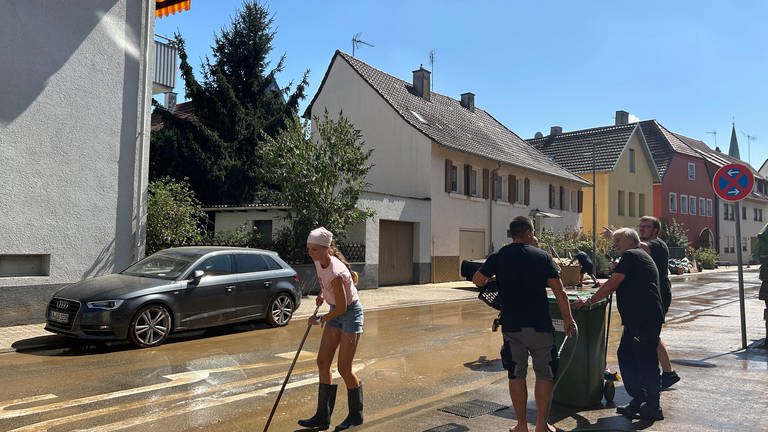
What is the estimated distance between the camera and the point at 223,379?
6621mm

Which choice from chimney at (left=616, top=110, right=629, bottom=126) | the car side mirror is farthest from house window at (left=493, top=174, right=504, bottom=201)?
chimney at (left=616, top=110, right=629, bottom=126)

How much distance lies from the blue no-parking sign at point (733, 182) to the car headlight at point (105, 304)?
879 cm

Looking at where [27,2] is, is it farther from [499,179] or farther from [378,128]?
[499,179]

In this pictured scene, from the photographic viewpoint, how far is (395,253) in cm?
2092

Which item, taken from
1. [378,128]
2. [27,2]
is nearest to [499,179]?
[378,128]

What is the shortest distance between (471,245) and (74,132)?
54.8ft

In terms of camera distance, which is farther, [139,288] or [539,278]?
[139,288]

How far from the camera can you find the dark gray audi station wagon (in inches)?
322

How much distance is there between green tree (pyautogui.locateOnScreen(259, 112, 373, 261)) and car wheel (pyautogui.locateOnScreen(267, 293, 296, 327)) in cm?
553

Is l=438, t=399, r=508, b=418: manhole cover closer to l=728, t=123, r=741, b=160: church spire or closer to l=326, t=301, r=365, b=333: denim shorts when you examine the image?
l=326, t=301, r=365, b=333: denim shorts

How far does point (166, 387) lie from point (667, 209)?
143 ft

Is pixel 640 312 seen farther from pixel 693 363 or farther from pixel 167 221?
pixel 167 221

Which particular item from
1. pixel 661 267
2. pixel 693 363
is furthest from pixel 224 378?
pixel 693 363

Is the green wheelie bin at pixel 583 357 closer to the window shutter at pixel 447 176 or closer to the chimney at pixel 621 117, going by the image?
the window shutter at pixel 447 176
